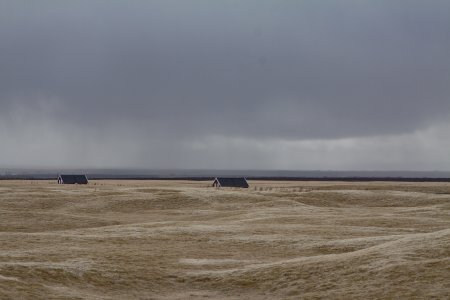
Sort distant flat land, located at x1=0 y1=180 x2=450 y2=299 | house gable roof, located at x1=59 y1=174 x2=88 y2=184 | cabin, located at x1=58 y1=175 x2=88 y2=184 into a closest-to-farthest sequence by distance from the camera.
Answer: distant flat land, located at x1=0 y1=180 x2=450 y2=299
cabin, located at x1=58 y1=175 x2=88 y2=184
house gable roof, located at x1=59 y1=174 x2=88 y2=184

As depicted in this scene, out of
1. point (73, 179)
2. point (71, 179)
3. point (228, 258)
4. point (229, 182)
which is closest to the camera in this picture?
point (228, 258)

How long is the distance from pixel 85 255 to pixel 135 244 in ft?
25.3

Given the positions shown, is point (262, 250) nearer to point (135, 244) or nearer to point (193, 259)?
point (193, 259)

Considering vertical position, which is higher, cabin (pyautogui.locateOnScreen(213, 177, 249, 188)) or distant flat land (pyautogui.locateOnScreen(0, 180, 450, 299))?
cabin (pyautogui.locateOnScreen(213, 177, 249, 188))

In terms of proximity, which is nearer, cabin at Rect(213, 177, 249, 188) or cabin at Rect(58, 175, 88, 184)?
cabin at Rect(213, 177, 249, 188)

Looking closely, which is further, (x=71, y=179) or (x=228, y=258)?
(x=71, y=179)

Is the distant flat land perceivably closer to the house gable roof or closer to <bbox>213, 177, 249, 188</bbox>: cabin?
<bbox>213, 177, 249, 188</bbox>: cabin

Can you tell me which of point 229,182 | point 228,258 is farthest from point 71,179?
point 228,258

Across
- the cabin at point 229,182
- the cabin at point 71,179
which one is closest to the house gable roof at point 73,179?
the cabin at point 71,179

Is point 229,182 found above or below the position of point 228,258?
above

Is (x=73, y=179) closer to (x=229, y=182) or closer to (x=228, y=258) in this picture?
(x=229, y=182)

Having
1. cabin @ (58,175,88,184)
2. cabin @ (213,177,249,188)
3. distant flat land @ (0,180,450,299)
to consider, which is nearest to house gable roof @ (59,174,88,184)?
cabin @ (58,175,88,184)

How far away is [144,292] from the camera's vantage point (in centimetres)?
2889

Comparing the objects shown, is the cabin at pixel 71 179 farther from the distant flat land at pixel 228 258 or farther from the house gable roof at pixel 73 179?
the distant flat land at pixel 228 258
